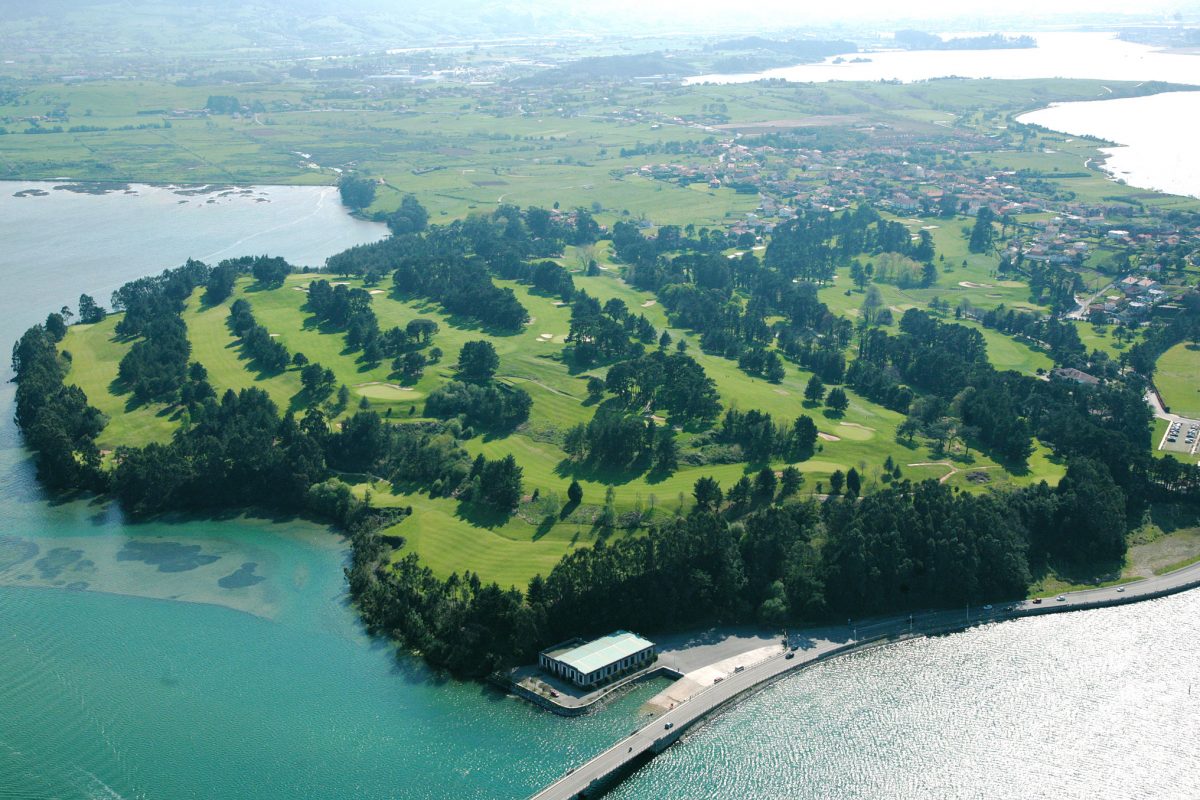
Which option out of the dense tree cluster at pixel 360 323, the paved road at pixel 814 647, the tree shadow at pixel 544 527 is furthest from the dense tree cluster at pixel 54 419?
the paved road at pixel 814 647

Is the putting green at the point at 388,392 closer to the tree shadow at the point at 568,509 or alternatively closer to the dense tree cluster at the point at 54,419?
the dense tree cluster at the point at 54,419

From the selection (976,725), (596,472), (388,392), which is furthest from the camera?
(388,392)

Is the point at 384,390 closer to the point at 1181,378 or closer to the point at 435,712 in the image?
the point at 435,712

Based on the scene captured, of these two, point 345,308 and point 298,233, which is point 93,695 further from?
point 298,233

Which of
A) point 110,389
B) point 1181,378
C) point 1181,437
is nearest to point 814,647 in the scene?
point 1181,437

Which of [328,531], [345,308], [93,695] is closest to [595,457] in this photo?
[328,531]

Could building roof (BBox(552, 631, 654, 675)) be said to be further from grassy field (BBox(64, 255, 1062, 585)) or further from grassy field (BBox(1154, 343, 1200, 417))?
grassy field (BBox(1154, 343, 1200, 417))

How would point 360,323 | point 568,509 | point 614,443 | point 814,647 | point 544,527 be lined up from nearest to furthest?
point 814,647 → point 544,527 → point 568,509 → point 614,443 → point 360,323
